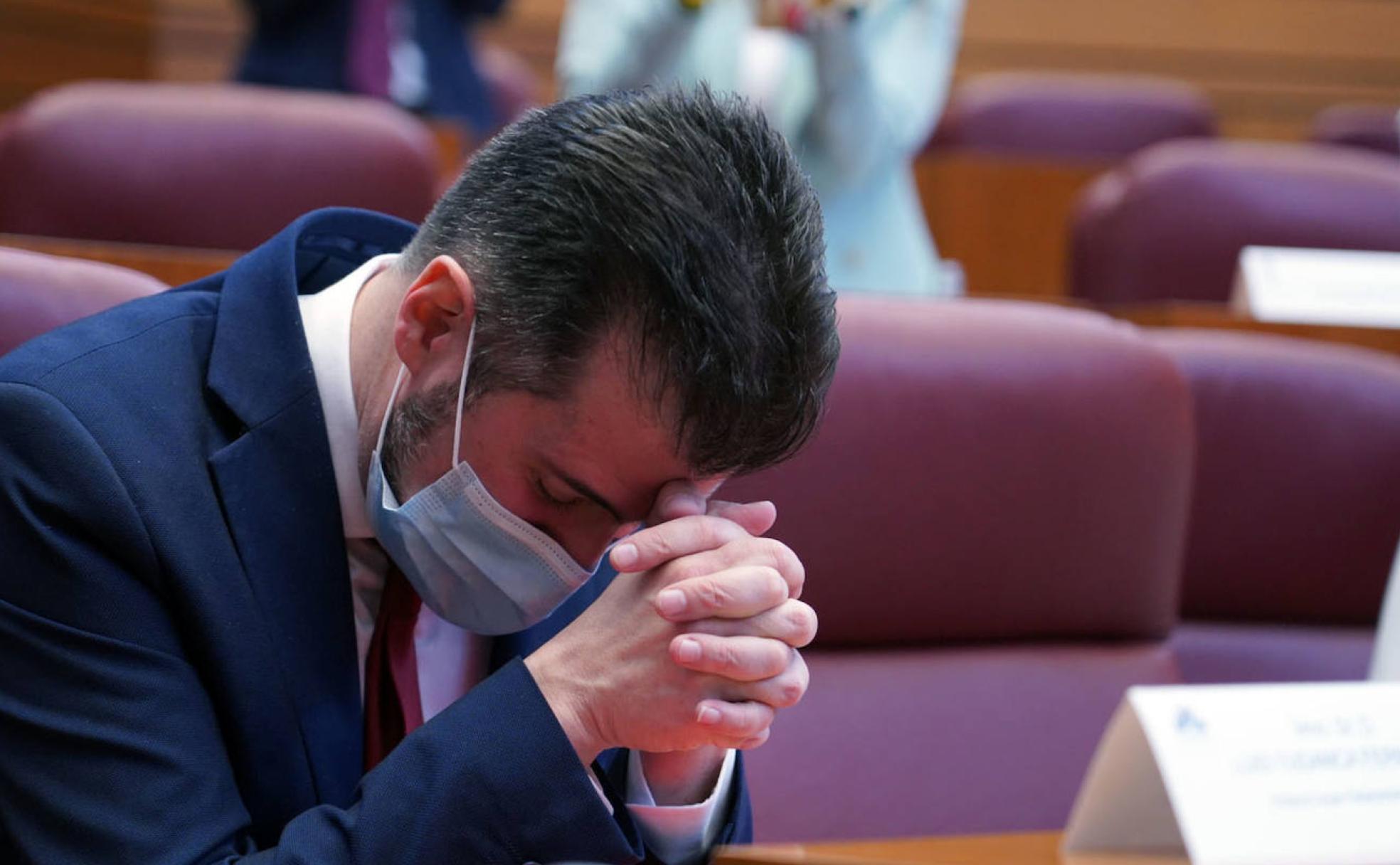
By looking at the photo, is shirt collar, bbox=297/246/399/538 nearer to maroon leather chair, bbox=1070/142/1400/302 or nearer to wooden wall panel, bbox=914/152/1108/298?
maroon leather chair, bbox=1070/142/1400/302

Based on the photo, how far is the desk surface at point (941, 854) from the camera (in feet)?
1.96

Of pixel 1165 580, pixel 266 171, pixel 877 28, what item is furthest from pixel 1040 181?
pixel 1165 580

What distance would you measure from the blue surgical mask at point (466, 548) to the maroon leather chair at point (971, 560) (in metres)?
A: 0.27

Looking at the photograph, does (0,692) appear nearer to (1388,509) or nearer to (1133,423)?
(1133,423)

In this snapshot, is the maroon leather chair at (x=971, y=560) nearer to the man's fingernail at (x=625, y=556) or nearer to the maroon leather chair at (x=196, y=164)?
the man's fingernail at (x=625, y=556)

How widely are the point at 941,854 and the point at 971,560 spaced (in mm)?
431

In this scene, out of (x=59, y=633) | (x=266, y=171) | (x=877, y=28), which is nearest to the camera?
(x=59, y=633)

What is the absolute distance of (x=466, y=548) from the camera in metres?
0.78

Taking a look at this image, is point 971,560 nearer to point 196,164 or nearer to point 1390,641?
point 1390,641

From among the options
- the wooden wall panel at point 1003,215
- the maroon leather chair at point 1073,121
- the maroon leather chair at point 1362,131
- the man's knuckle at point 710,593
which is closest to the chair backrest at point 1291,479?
the man's knuckle at point 710,593

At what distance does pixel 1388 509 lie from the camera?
130cm

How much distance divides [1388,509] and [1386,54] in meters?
3.58

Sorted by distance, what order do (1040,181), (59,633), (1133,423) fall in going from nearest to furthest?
(59,633)
(1133,423)
(1040,181)

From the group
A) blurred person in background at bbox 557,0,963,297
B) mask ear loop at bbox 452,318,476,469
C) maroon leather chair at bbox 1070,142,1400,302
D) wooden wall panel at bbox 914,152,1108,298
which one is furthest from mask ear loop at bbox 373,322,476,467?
wooden wall panel at bbox 914,152,1108,298
